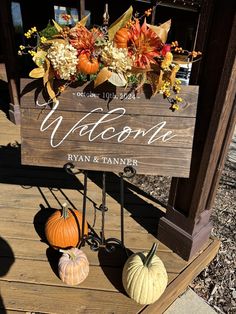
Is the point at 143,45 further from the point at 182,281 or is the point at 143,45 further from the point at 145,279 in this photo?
the point at 182,281

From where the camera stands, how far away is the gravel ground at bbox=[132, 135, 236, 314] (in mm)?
2135

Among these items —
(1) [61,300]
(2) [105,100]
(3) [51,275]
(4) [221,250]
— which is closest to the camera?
(2) [105,100]

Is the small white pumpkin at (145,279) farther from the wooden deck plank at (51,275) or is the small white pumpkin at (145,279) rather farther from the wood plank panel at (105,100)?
the wood plank panel at (105,100)

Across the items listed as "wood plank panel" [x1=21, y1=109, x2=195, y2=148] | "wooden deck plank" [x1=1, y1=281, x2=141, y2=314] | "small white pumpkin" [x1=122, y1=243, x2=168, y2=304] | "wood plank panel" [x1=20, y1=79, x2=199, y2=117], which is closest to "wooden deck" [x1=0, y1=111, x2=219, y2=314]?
"wooden deck plank" [x1=1, y1=281, x2=141, y2=314]

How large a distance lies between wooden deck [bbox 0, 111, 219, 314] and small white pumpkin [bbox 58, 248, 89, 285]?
6 centimetres

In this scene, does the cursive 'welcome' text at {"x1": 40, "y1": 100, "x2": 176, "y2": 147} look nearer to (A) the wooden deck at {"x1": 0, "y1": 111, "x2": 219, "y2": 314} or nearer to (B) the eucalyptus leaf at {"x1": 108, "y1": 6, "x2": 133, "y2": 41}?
(B) the eucalyptus leaf at {"x1": 108, "y1": 6, "x2": 133, "y2": 41}

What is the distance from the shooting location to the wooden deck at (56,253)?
71.8 inches

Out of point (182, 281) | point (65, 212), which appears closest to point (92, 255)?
point (65, 212)

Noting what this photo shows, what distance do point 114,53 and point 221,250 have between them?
2035 millimetres

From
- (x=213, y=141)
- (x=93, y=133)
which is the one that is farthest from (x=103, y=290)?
(x=213, y=141)

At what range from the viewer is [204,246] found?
7.59 ft

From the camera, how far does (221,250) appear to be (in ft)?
8.42

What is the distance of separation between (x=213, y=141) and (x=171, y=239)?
90 cm

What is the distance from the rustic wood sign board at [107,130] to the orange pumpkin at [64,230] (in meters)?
0.52
